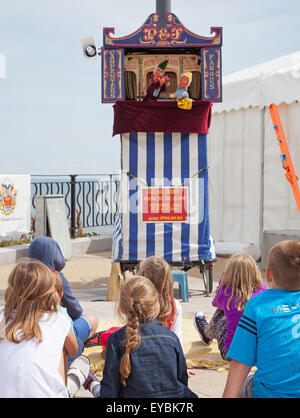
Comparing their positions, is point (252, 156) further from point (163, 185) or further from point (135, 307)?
point (135, 307)

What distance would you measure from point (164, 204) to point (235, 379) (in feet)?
13.3

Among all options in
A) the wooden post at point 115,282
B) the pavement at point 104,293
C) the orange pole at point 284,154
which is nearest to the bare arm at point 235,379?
the pavement at point 104,293

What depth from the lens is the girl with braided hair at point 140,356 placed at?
235cm

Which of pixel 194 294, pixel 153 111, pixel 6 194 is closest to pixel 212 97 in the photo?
pixel 153 111

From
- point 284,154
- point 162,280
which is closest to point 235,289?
point 162,280

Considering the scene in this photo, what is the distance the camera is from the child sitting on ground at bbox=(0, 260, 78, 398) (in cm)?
232

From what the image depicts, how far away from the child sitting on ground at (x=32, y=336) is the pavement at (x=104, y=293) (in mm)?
932

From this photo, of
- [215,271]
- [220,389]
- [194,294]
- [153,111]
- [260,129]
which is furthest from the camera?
[260,129]

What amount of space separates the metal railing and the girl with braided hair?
346 inches

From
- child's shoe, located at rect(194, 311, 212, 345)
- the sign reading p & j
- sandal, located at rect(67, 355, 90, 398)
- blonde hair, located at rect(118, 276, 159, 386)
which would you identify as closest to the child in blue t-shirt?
A: blonde hair, located at rect(118, 276, 159, 386)

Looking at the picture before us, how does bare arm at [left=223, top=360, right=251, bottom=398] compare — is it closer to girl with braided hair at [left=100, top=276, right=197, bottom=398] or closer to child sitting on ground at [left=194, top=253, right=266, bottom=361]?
girl with braided hair at [left=100, top=276, right=197, bottom=398]

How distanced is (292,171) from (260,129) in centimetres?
115

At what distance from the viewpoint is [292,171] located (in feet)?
27.6
